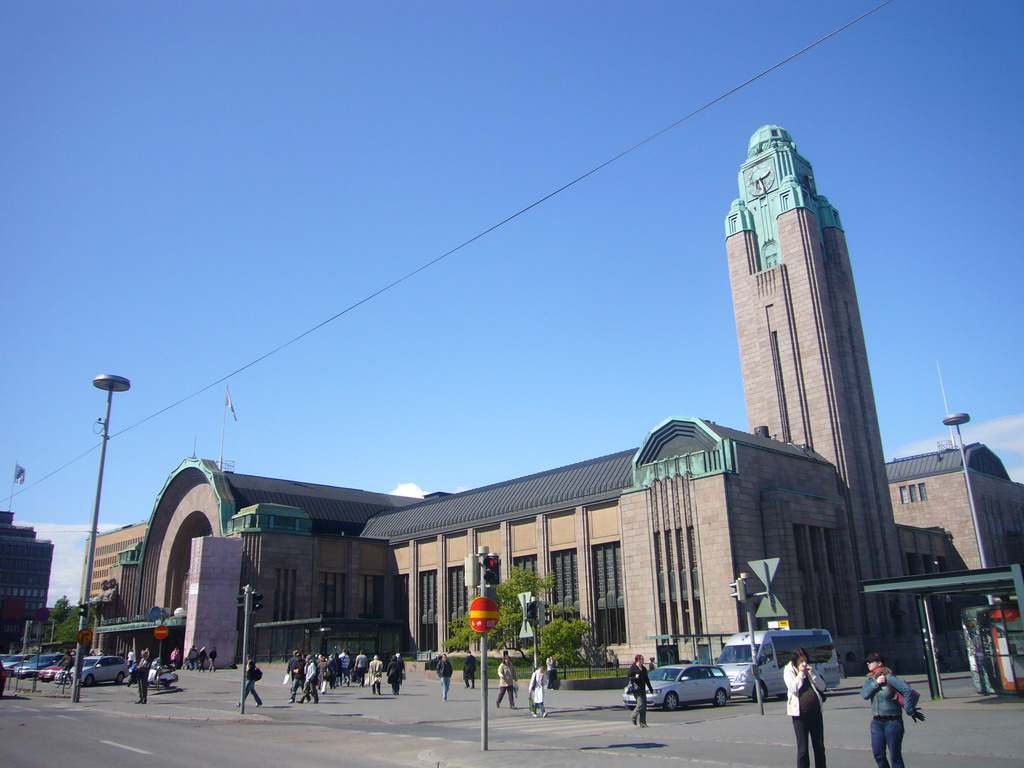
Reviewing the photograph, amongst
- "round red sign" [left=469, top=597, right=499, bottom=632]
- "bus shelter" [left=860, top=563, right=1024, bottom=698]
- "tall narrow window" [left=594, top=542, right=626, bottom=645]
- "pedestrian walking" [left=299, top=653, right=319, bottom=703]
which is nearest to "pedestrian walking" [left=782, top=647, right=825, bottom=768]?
"round red sign" [left=469, top=597, right=499, bottom=632]

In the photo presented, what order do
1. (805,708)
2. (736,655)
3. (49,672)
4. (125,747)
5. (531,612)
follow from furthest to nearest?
1. (49,672)
2. (736,655)
3. (531,612)
4. (125,747)
5. (805,708)

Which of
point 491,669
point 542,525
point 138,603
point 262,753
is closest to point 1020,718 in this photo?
point 262,753

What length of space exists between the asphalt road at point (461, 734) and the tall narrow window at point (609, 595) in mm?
19851

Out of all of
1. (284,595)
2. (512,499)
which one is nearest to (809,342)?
(512,499)

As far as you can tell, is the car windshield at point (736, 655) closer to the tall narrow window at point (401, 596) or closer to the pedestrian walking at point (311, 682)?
the pedestrian walking at point (311, 682)

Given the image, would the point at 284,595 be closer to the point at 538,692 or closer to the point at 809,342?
the point at 538,692

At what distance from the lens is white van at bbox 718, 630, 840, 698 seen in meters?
28.5

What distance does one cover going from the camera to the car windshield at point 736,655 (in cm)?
2962

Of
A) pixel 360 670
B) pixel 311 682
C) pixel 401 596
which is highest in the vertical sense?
pixel 401 596

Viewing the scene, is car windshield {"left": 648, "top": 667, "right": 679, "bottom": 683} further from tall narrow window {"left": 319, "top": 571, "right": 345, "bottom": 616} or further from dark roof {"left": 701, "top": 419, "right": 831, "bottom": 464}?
tall narrow window {"left": 319, "top": 571, "right": 345, "bottom": 616}

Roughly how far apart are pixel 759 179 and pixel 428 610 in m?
42.4

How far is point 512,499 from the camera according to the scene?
197 feet

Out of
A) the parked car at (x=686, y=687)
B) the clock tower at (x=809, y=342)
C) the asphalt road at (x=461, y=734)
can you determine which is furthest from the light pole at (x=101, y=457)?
the clock tower at (x=809, y=342)

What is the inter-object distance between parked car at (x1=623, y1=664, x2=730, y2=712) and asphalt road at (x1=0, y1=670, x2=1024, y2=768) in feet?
1.55
